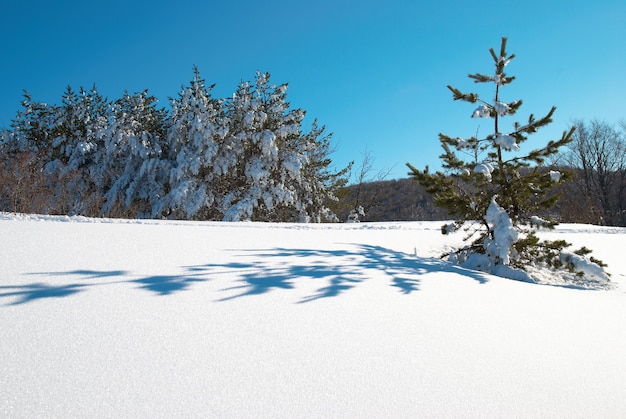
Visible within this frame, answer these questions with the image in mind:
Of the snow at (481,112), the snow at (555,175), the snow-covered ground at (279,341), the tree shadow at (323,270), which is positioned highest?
the snow at (481,112)

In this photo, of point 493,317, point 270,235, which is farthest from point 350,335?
point 270,235

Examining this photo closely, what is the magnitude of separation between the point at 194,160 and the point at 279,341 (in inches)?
601

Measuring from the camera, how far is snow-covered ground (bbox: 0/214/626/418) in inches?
45.6

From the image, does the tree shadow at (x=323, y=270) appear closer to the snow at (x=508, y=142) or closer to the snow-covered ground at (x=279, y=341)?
the snow-covered ground at (x=279, y=341)

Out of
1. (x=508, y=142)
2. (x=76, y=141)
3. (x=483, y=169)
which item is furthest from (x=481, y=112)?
(x=76, y=141)

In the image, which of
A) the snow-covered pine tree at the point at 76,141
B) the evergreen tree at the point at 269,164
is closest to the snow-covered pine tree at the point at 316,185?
the evergreen tree at the point at 269,164

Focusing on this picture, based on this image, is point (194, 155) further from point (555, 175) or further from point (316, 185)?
point (555, 175)

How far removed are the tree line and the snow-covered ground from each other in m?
12.4

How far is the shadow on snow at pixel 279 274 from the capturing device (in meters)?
1.90

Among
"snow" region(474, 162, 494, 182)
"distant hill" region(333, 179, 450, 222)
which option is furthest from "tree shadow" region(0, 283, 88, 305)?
"distant hill" region(333, 179, 450, 222)

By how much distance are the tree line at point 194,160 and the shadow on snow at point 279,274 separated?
11.6 meters

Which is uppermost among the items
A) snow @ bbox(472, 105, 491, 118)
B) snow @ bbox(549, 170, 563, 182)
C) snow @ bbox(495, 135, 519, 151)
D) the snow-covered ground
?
snow @ bbox(472, 105, 491, 118)

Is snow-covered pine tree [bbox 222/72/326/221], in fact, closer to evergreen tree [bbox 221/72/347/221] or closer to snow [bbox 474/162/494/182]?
evergreen tree [bbox 221/72/347/221]

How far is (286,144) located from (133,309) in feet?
51.5
